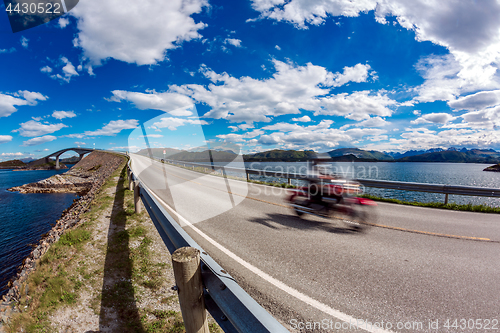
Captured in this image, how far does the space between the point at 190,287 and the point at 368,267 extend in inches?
154

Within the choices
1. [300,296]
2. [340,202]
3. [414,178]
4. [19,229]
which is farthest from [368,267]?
[414,178]

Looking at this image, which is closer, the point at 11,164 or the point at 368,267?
the point at 368,267

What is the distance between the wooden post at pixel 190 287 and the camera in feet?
5.62

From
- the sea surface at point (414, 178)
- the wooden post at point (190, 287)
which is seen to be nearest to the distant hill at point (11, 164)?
the sea surface at point (414, 178)

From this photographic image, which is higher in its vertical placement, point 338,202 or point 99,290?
point 338,202

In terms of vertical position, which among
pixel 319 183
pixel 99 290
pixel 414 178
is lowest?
pixel 414 178

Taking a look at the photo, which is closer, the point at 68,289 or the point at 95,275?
the point at 68,289

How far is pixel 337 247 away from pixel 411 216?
15.0 ft

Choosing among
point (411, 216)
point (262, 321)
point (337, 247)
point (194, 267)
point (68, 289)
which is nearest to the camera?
point (262, 321)

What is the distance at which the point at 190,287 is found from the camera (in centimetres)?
176

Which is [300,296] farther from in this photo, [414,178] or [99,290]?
[414,178]

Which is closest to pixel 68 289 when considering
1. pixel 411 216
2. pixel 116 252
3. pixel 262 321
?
pixel 116 252

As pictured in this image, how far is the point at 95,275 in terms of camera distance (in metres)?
3.81

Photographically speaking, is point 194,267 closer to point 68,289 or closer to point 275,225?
point 68,289
